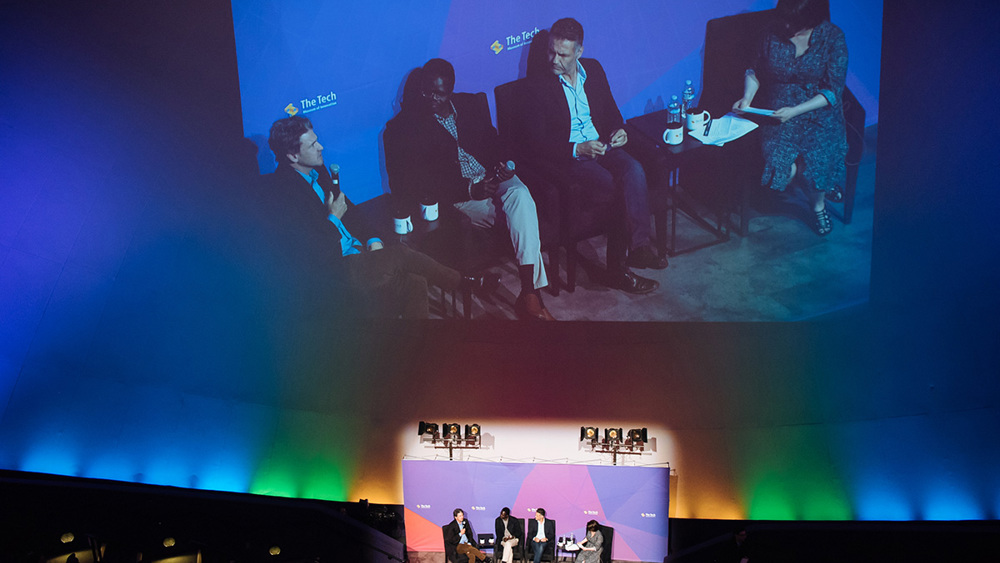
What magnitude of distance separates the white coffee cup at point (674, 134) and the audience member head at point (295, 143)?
3.74 meters

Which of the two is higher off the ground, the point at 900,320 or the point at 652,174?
the point at 652,174

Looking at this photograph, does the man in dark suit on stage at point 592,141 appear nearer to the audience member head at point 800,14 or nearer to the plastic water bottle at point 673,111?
the plastic water bottle at point 673,111

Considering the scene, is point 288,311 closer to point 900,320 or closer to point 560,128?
point 560,128

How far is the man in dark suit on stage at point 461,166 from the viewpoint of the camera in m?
8.11

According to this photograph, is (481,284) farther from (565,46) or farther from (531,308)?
(565,46)

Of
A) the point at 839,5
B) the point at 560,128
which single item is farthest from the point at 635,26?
the point at 839,5

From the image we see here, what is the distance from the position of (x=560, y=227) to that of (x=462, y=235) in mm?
1084

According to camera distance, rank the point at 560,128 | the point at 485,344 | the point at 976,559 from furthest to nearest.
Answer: the point at 485,344
the point at 560,128
the point at 976,559

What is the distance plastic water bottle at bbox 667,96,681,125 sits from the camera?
25.6ft

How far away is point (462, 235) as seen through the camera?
8.36 m

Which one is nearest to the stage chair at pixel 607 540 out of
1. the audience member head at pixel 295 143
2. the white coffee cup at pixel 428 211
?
the white coffee cup at pixel 428 211

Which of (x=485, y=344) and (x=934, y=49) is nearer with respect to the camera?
(x=934, y=49)

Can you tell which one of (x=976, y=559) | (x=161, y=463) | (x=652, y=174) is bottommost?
(x=976, y=559)

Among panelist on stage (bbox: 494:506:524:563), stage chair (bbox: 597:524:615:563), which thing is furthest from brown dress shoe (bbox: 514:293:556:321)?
stage chair (bbox: 597:524:615:563)
